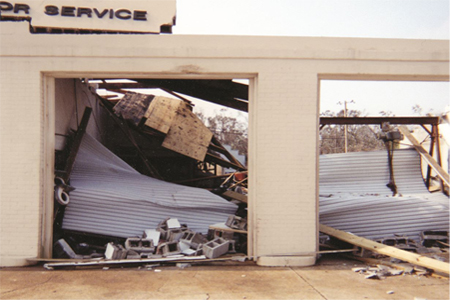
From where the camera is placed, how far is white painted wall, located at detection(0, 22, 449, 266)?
6543 millimetres

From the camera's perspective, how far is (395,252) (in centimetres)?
613

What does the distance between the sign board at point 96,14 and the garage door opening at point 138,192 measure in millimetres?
1229

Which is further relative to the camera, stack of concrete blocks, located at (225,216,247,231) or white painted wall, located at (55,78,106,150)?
white painted wall, located at (55,78,106,150)

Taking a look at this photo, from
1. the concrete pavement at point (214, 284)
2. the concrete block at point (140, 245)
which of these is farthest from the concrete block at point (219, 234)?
the concrete block at point (140, 245)

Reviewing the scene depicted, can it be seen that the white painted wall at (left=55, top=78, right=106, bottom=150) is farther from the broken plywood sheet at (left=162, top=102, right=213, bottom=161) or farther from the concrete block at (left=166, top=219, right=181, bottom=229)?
the concrete block at (left=166, top=219, right=181, bottom=229)

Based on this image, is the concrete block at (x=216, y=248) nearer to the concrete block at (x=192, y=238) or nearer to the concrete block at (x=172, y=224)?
the concrete block at (x=192, y=238)

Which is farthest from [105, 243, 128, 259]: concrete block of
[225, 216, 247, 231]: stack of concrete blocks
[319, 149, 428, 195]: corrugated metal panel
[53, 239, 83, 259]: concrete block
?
[319, 149, 428, 195]: corrugated metal panel

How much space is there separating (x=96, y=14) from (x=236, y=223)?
532 cm

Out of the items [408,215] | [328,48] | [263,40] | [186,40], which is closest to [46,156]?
[186,40]

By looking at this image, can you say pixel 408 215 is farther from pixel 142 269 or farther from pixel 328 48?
pixel 142 269

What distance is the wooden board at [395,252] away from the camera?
18.1 feet

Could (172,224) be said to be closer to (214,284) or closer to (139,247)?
(139,247)

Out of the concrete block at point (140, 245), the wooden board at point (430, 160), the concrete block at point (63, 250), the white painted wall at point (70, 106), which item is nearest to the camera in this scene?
the concrete block at point (63, 250)

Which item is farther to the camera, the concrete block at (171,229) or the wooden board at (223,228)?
the concrete block at (171,229)
